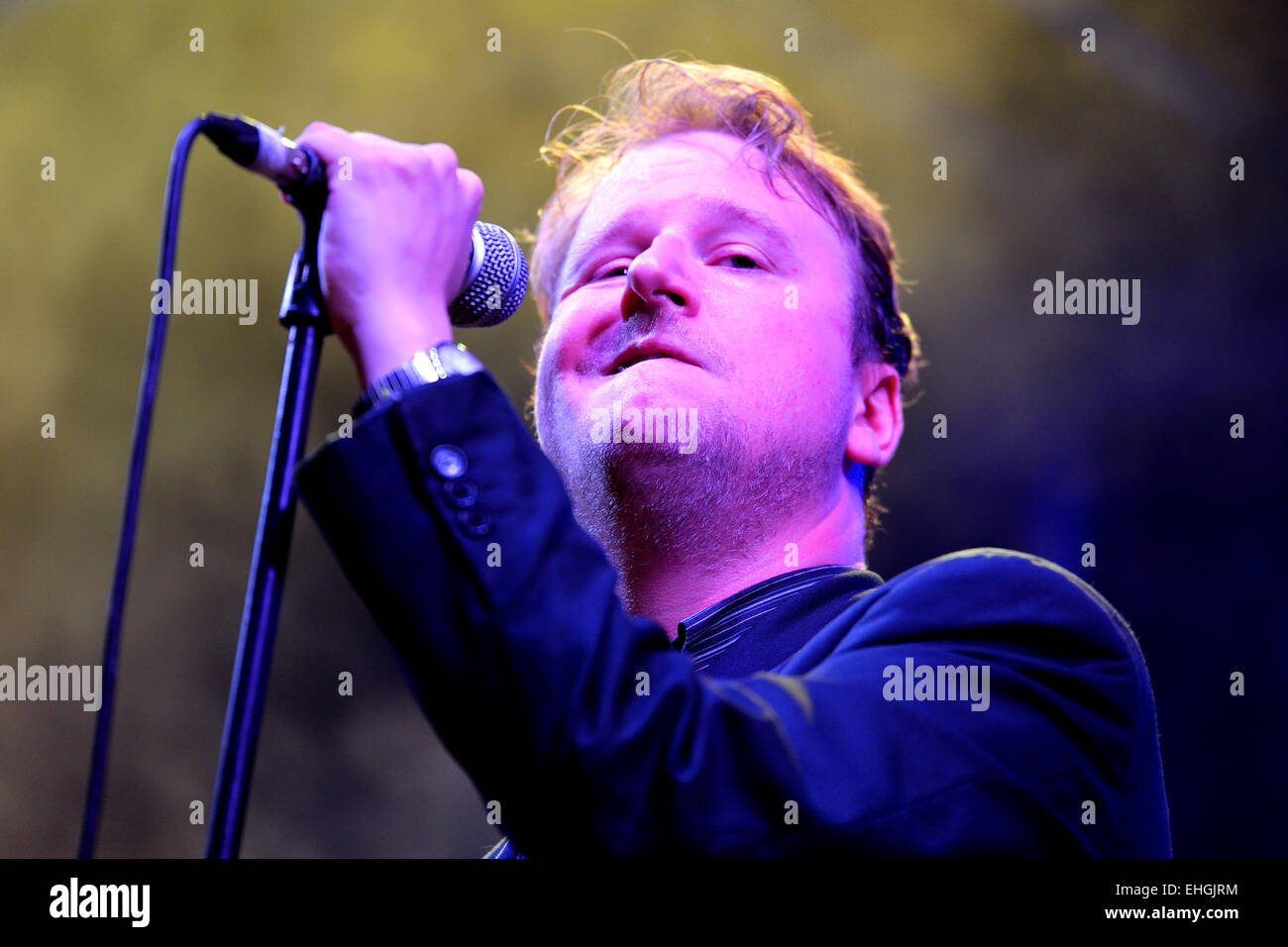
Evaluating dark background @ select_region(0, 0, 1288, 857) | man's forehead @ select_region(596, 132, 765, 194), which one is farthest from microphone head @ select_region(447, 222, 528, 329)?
dark background @ select_region(0, 0, 1288, 857)

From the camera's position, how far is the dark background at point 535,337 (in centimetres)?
319

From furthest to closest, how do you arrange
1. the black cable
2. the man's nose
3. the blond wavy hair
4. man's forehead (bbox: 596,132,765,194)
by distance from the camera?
the blond wavy hair
man's forehead (bbox: 596,132,765,194)
the man's nose
the black cable

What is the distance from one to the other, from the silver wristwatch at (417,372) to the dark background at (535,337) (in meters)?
2.48

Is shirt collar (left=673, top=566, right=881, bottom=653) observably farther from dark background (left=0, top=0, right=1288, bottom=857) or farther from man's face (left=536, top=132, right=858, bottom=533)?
dark background (left=0, top=0, right=1288, bottom=857)

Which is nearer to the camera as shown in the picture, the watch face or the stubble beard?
the watch face

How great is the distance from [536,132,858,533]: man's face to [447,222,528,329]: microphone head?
14.8 inches

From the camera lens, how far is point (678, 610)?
1.72 metres

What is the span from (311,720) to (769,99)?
253 cm

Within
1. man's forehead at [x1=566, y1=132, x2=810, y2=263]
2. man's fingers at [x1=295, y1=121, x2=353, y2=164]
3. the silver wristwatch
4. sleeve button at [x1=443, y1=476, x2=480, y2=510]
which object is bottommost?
sleeve button at [x1=443, y1=476, x2=480, y2=510]

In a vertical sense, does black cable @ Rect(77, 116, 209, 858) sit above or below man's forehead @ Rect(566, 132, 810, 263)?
below

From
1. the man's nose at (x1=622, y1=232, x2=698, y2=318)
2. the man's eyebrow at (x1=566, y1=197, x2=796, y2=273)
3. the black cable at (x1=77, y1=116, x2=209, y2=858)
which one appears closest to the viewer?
the black cable at (x1=77, y1=116, x2=209, y2=858)

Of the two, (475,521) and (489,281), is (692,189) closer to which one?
(489,281)

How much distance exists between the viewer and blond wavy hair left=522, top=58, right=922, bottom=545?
2053 mm

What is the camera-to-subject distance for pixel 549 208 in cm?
245
